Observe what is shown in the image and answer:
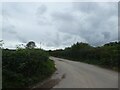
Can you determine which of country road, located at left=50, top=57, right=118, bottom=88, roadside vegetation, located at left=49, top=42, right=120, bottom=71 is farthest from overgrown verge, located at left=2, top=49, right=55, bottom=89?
roadside vegetation, located at left=49, top=42, right=120, bottom=71

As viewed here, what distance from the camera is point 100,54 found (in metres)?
36.1

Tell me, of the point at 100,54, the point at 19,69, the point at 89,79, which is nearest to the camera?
the point at 19,69

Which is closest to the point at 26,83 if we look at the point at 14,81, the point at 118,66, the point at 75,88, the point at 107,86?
the point at 14,81

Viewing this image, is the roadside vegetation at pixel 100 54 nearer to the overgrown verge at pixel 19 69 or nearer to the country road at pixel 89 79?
the country road at pixel 89 79

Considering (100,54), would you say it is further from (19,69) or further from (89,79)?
(19,69)

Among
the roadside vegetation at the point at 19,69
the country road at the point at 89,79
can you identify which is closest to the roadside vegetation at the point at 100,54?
the country road at the point at 89,79

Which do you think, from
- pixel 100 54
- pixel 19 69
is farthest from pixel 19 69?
pixel 100 54

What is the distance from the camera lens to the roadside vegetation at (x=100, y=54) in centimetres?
2797

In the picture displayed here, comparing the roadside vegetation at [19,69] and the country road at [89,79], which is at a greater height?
the roadside vegetation at [19,69]

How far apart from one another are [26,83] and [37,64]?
3.08 metres

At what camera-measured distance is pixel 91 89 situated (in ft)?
47.2

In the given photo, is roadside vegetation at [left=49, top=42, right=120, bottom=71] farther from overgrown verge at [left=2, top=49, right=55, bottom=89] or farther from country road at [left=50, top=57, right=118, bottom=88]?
overgrown verge at [left=2, top=49, right=55, bottom=89]

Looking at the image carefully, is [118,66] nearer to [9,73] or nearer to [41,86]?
[41,86]

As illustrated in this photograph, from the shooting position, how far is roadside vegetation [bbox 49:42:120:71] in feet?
91.8
